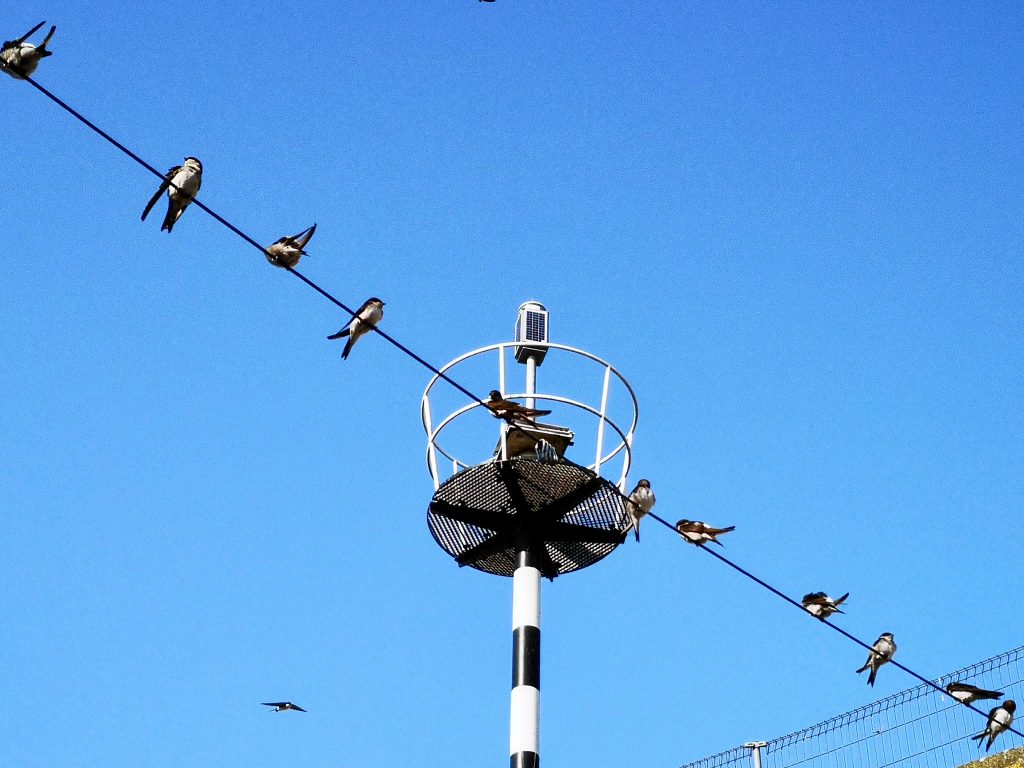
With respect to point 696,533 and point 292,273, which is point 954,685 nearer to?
point 696,533

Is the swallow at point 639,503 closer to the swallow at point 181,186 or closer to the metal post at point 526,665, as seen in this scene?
the metal post at point 526,665

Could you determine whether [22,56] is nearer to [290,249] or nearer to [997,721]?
[290,249]

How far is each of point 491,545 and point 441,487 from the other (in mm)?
855

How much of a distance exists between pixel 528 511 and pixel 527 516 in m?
0.06

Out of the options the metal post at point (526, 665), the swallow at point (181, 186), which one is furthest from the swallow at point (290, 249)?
the metal post at point (526, 665)

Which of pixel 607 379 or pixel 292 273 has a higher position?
pixel 607 379

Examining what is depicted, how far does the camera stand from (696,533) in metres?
13.4

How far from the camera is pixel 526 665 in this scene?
45.6 ft

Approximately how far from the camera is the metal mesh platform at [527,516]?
45.7 ft

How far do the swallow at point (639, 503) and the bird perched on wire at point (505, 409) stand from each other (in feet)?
4.75

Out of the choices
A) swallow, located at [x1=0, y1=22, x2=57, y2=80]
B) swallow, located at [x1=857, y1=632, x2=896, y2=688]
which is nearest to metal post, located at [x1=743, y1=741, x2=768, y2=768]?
swallow, located at [x1=857, y1=632, x2=896, y2=688]

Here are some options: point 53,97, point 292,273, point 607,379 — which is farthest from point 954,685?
point 53,97

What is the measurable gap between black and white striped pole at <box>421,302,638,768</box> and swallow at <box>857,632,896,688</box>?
2.62 meters

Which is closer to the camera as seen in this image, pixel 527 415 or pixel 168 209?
pixel 168 209
